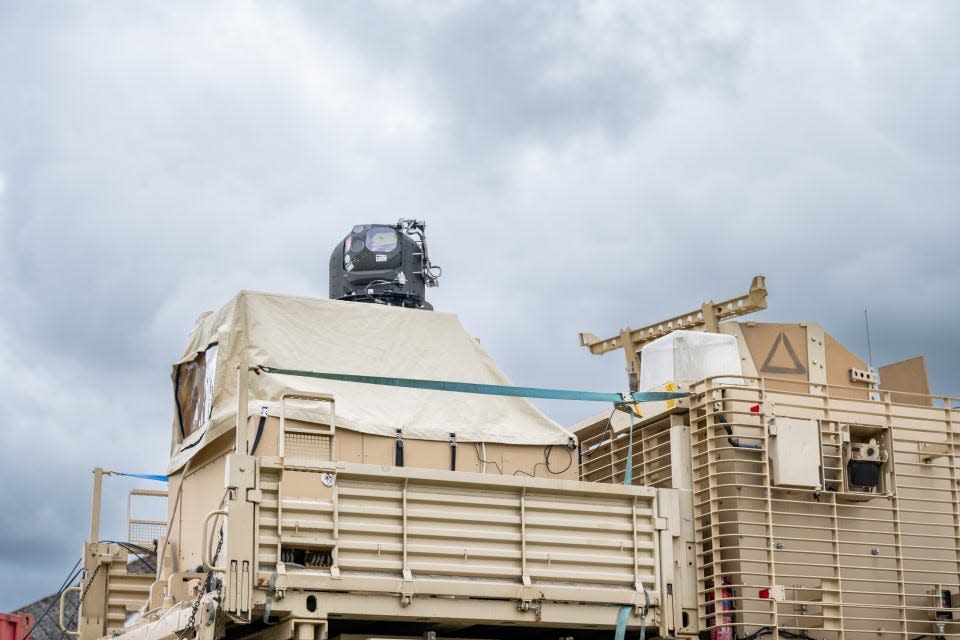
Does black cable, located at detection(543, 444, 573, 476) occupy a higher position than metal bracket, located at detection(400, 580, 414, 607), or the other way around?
black cable, located at detection(543, 444, 573, 476)

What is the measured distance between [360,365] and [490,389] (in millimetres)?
2244

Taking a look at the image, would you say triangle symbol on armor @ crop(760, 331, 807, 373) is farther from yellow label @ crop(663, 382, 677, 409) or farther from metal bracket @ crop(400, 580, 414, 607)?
metal bracket @ crop(400, 580, 414, 607)

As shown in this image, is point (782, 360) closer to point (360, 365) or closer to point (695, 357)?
point (695, 357)

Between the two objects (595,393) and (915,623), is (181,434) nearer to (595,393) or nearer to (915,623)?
(595,393)

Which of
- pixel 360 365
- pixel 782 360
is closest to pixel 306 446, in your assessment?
pixel 360 365

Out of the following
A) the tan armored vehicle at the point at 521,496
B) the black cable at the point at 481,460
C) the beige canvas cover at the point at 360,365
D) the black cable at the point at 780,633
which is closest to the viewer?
the tan armored vehicle at the point at 521,496

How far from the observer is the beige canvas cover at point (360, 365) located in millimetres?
12516

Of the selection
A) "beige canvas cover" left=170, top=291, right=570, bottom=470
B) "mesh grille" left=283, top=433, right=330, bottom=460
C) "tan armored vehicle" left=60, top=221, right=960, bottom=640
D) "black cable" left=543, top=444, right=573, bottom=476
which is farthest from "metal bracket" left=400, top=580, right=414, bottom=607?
"black cable" left=543, top=444, right=573, bottom=476

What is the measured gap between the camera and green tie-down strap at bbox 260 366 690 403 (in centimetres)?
1074

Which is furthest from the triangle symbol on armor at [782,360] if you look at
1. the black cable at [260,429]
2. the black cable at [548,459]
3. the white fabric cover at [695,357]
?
the black cable at [260,429]

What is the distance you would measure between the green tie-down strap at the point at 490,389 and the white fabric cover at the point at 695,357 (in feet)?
1.68

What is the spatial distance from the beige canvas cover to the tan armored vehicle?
24 mm

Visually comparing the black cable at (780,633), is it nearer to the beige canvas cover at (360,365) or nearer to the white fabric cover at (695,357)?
the white fabric cover at (695,357)

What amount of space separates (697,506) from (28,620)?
27.8 ft
